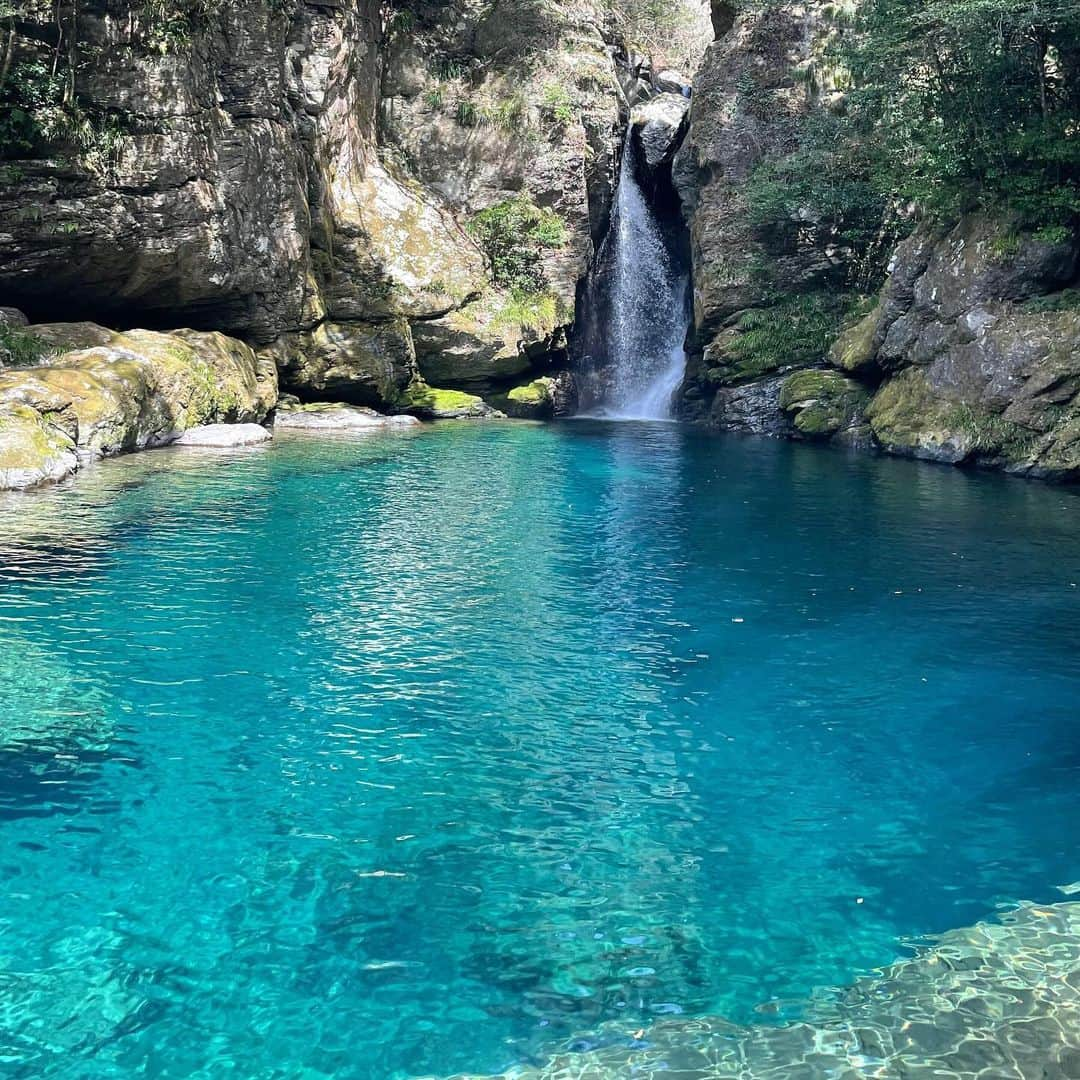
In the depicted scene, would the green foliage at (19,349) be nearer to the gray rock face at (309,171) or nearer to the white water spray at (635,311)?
the gray rock face at (309,171)

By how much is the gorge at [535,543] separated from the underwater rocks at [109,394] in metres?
0.14

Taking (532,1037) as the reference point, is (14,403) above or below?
above

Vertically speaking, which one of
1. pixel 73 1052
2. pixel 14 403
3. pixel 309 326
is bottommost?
pixel 73 1052

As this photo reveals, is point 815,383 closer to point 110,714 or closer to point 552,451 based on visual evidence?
point 552,451

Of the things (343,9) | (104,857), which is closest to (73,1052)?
(104,857)

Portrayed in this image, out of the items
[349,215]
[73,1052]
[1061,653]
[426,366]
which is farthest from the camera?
[426,366]

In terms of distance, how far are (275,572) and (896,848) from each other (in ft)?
27.9

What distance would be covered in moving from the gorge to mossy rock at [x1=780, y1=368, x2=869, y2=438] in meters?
0.20

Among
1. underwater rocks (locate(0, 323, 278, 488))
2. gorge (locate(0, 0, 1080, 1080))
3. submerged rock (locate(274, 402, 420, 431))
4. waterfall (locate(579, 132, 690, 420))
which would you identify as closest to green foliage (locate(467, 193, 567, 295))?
gorge (locate(0, 0, 1080, 1080))

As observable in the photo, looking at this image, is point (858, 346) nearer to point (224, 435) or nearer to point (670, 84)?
point (224, 435)

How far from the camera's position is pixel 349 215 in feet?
101

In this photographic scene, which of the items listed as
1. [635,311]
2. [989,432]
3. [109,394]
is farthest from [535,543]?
[635,311]

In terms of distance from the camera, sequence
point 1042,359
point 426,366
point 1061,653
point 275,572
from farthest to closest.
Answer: point 426,366 → point 1042,359 → point 275,572 → point 1061,653

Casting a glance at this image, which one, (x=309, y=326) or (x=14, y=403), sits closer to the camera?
(x=14, y=403)
